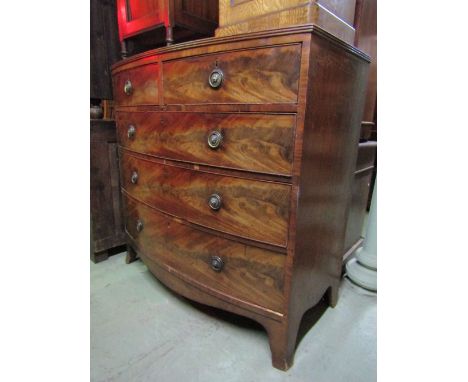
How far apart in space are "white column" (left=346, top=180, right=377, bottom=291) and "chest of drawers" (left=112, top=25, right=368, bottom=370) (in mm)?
337

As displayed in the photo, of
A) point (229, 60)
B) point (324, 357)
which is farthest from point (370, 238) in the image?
point (229, 60)

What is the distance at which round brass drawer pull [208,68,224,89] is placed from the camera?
0.90 meters

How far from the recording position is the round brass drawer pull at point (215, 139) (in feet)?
3.07

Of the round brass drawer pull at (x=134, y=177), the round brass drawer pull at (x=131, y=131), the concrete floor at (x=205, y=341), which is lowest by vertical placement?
the concrete floor at (x=205, y=341)

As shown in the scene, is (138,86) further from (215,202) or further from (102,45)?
(102,45)

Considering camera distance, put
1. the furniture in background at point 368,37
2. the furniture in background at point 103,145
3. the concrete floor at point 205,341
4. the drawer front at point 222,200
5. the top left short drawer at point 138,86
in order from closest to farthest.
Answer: the drawer front at point 222,200
the concrete floor at point 205,341
the top left short drawer at point 138,86
the furniture in background at point 368,37
the furniture in background at point 103,145

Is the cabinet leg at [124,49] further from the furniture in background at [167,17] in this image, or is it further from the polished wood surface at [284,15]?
the polished wood surface at [284,15]

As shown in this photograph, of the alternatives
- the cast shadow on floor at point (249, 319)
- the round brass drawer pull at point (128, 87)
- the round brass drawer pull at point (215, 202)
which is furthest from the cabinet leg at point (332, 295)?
the round brass drawer pull at point (128, 87)

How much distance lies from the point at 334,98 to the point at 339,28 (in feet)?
0.85

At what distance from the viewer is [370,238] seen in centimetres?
156

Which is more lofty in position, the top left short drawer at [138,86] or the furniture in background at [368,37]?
the furniture in background at [368,37]

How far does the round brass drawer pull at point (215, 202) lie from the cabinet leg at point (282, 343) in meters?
0.45

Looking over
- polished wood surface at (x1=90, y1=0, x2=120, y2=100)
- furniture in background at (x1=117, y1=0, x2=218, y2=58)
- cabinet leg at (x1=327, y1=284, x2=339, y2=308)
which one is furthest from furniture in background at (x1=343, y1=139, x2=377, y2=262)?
polished wood surface at (x1=90, y1=0, x2=120, y2=100)
